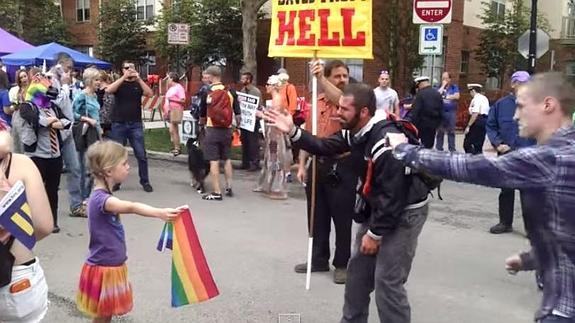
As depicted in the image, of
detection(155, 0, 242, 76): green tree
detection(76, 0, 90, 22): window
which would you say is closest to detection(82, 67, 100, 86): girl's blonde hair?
detection(155, 0, 242, 76): green tree

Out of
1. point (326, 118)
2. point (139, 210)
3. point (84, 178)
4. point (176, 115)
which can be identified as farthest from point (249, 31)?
point (139, 210)

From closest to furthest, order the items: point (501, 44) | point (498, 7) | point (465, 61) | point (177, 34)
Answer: point (177, 34), point (501, 44), point (465, 61), point (498, 7)

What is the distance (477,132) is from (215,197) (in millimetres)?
6275

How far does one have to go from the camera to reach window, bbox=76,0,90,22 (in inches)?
1448

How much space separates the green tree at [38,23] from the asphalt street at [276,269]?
27.4 meters

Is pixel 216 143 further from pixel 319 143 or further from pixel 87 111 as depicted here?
pixel 319 143

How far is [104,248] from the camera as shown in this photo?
149 inches

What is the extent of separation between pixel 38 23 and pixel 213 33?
15.2 metres

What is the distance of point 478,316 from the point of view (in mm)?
4824

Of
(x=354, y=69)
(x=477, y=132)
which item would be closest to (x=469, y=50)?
(x=354, y=69)

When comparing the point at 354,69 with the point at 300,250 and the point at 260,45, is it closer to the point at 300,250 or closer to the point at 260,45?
the point at 260,45

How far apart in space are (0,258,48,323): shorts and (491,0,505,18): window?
1169 inches

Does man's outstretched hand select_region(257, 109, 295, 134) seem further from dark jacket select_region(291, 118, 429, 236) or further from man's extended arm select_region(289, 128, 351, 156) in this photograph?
dark jacket select_region(291, 118, 429, 236)

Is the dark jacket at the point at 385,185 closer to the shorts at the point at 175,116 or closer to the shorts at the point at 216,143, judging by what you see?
the shorts at the point at 216,143
